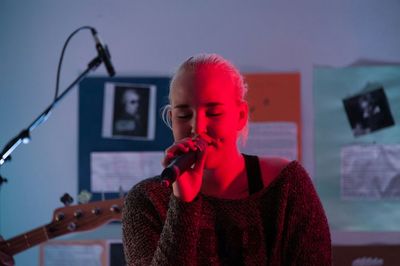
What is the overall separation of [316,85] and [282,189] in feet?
3.96

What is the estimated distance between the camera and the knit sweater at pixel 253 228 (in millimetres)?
922

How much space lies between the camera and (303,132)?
6.77 ft

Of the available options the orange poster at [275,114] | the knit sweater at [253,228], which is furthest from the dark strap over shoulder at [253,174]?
the orange poster at [275,114]

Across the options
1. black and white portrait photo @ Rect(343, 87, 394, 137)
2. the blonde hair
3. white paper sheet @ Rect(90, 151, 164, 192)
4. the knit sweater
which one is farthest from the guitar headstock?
black and white portrait photo @ Rect(343, 87, 394, 137)

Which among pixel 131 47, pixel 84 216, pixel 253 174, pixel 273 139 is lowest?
pixel 84 216

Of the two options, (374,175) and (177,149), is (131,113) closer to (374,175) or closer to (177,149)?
(374,175)

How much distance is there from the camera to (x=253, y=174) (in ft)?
3.27

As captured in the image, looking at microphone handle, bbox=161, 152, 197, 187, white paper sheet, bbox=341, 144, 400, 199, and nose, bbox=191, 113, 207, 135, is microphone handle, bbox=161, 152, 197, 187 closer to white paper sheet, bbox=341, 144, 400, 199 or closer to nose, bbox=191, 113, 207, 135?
nose, bbox=191, 113, 207, 135

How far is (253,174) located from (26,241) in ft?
4.24

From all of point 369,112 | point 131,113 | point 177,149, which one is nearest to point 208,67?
point 177,149

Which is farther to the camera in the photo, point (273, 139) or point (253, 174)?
point (273, 139)

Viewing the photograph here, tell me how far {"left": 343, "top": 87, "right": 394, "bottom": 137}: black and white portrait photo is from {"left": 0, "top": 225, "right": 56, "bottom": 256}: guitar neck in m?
1.43

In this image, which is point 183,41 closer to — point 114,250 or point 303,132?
point 303,132

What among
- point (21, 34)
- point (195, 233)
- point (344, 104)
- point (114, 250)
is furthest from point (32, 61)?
point (195, 233)
